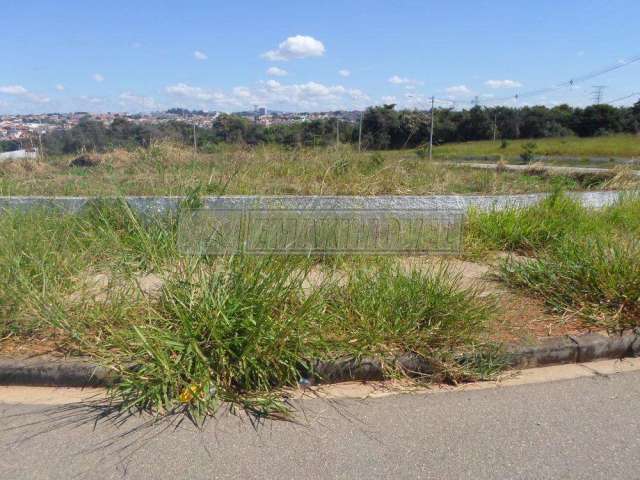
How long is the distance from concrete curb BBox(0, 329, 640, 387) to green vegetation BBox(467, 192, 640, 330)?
45cm

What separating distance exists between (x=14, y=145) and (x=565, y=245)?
10.1m

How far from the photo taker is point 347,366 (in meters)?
3.05

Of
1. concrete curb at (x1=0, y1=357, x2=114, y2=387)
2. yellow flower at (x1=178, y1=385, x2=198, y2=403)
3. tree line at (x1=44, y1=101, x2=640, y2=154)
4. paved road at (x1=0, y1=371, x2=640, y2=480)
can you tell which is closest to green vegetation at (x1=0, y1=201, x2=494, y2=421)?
yellow flower at (x1=178, y1=385, x2=198, y2=403)

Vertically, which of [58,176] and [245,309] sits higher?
[58,176]

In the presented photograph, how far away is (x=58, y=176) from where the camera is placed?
7.03 metres

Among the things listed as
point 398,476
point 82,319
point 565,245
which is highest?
point 565,245

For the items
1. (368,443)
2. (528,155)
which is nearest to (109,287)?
(368,443)

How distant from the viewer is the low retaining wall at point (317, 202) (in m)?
5.36

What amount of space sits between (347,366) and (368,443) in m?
0.64

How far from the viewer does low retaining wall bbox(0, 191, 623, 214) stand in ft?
17.6

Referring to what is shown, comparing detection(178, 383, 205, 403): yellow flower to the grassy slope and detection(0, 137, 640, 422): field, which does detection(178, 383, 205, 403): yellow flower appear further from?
the grassy slope

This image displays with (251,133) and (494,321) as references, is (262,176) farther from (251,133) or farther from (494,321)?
(494,321)

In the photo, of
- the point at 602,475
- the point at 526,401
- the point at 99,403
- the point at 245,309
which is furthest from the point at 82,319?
the point at 602,475

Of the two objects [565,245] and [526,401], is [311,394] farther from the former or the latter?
[565,245]
